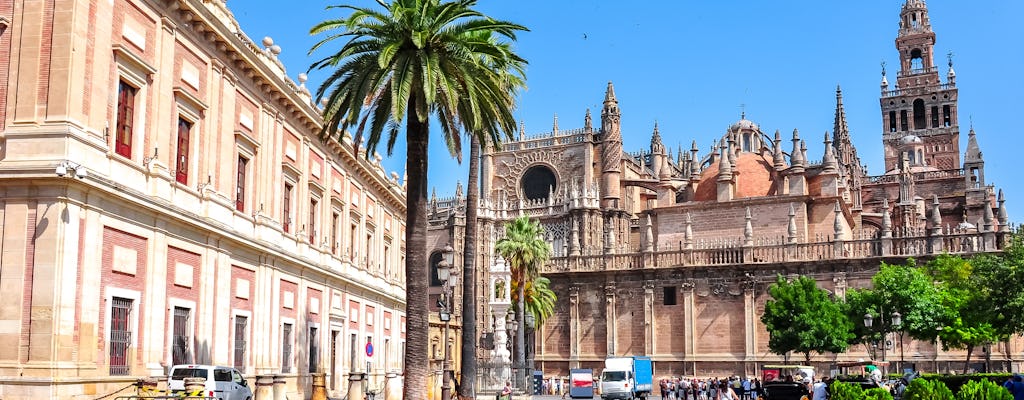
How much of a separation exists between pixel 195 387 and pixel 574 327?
4385 cm

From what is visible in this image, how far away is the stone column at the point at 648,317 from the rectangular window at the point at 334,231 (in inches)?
1093

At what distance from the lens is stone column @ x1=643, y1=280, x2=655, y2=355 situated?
55.8 m

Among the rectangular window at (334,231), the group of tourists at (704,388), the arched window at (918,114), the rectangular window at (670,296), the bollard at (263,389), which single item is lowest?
the group of tourists at (704,388)

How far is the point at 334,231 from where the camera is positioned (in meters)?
31.7

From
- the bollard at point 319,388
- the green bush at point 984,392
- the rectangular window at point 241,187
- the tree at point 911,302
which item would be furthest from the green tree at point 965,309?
the rectangular window at point 241,187

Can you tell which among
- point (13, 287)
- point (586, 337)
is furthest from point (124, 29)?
point (586, 337)

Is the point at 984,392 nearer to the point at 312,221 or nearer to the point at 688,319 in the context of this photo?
the point at 312,221

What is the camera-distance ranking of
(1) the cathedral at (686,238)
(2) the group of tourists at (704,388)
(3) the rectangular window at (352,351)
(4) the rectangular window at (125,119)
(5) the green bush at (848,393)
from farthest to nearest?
(1) the cathedral at (686,238), (2) the group of tourists at (704,388), (3) the rectangular window at (352,351), (4) the rectangular window at (125,119), (5) the green bush at (848,393)

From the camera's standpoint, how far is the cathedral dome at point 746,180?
60844 mm

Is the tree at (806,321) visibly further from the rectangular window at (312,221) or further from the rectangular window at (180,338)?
the rectangular window at (180,338)

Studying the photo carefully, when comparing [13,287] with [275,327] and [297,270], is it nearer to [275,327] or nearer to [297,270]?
[275,327]

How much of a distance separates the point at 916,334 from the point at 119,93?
3510 cm

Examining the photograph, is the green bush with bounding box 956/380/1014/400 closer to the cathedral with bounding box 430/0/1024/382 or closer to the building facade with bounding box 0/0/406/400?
the building facade with bounding box 0/0/406/400

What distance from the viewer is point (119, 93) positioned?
17.9 meters
